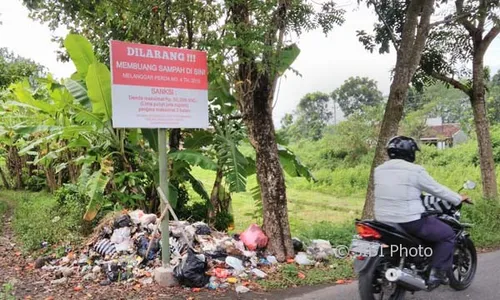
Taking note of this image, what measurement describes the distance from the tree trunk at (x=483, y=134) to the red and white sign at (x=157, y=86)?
6.44 metres

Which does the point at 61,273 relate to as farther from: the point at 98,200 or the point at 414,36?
the point at 414,36

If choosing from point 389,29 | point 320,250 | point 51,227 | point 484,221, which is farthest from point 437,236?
point 51,227

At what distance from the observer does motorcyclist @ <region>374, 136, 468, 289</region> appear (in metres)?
4.05

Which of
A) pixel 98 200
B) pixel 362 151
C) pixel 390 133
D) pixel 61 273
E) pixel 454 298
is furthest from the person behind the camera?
pixel 362 151

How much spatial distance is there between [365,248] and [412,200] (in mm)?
637

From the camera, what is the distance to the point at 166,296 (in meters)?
4.61

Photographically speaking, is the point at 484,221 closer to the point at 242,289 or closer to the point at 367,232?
the point at 367,232

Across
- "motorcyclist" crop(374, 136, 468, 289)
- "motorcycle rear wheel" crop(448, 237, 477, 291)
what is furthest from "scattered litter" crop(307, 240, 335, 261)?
"motorcyclist" crop(374, 136, 468, 289)

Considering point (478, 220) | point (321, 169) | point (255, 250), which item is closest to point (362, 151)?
point (321, 169)

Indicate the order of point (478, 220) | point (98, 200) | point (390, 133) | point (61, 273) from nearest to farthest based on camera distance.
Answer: point (61, 273), point (98, 200), point (390, 133), point (478, 220)

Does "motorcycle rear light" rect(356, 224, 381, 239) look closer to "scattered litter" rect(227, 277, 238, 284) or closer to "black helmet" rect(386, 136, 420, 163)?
"black helmet" rect(386, 136, 420, 163)

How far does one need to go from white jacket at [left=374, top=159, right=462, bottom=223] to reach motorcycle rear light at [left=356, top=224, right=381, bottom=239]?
0.21 m

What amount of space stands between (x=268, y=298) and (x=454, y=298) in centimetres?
190

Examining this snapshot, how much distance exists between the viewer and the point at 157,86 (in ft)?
15.6
